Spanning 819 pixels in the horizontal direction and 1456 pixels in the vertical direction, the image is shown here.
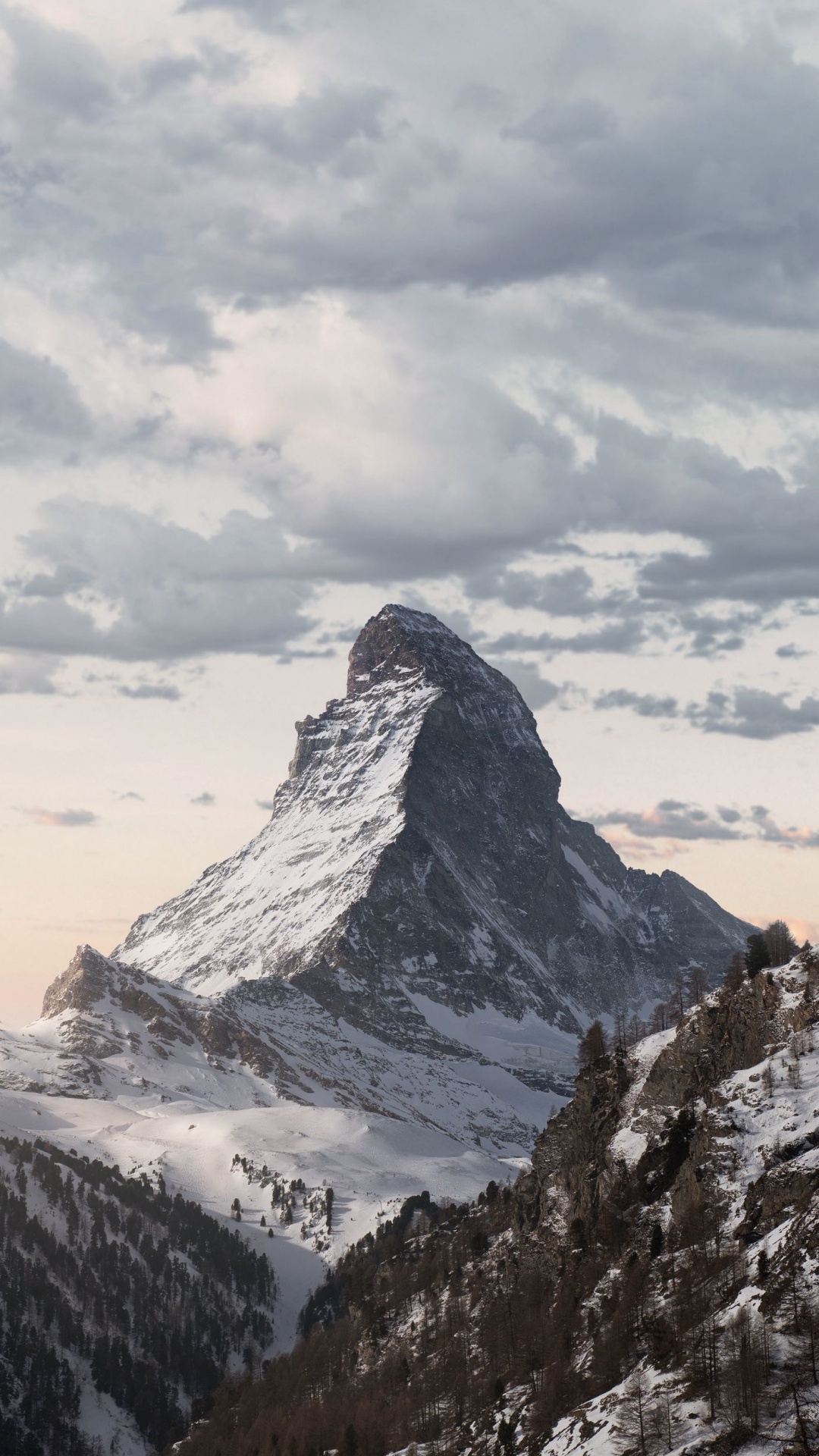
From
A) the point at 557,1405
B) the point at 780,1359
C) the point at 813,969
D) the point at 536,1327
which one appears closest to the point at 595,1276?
the point at 536,1327

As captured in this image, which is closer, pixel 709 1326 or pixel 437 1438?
pixel 709 1326

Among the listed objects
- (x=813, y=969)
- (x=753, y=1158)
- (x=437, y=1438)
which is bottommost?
(x=437, y=1438)

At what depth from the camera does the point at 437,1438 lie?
19550cm

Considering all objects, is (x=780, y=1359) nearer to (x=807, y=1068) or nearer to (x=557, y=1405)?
(x=557, y=1405)

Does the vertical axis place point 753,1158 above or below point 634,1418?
above

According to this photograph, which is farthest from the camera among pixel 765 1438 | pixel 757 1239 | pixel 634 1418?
pixel 757 1239

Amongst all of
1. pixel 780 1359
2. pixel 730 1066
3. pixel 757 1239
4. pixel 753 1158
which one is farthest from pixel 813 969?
pixel 780 1359

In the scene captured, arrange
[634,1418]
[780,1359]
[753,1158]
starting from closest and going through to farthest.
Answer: [780,1359] < [634,1418] < [753,1158]

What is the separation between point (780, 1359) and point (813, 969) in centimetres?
7075

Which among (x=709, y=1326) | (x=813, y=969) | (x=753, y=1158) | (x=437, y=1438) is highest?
(x=813, y=969)

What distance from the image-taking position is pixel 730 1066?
655 feet

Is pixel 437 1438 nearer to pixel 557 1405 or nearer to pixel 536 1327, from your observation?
pixel 536 1327

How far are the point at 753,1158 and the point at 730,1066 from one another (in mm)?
21887

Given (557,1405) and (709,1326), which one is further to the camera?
(557,1405)
